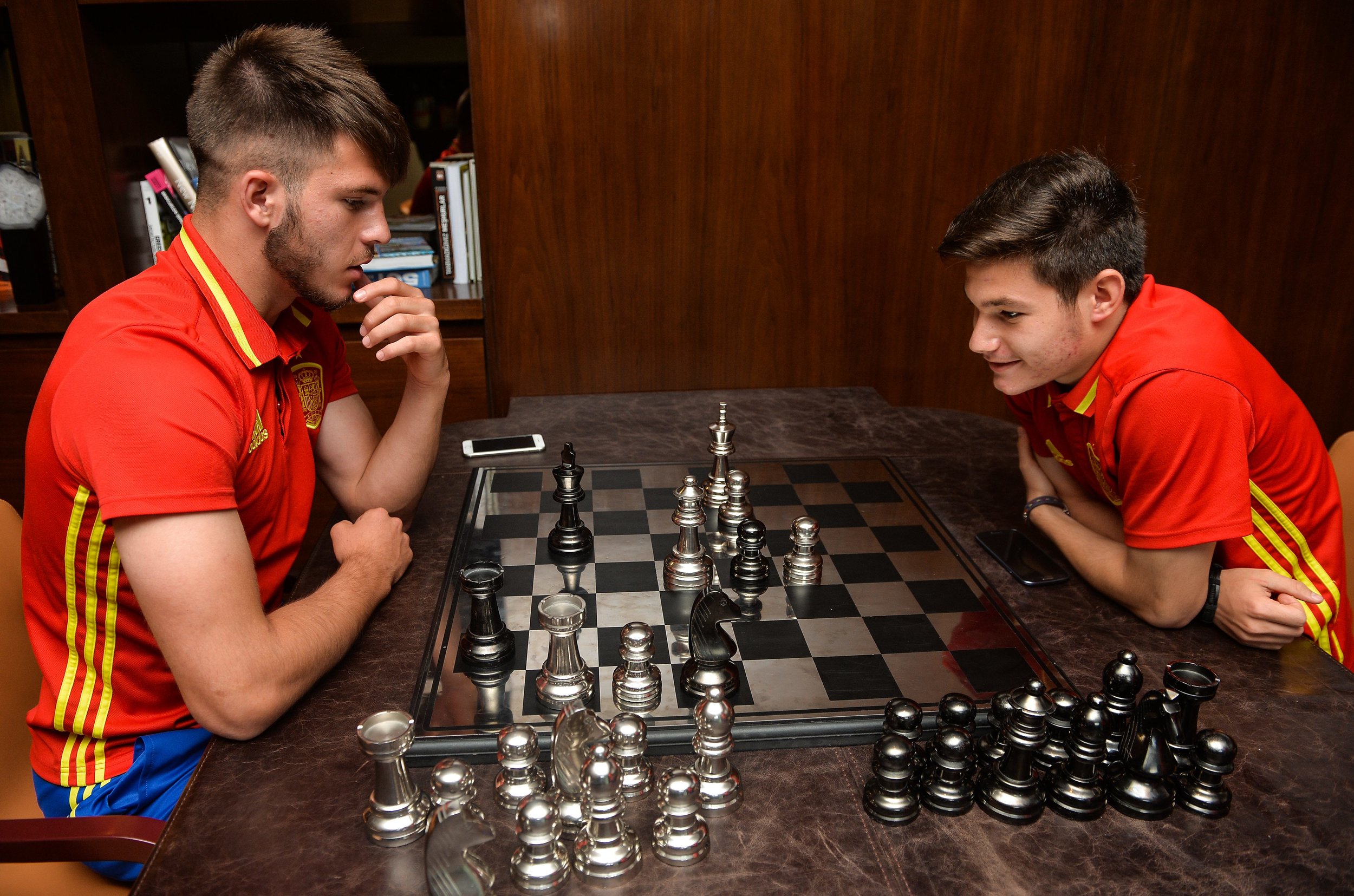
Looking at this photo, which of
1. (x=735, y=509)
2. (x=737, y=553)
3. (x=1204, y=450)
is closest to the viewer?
(x=1204, y=450)

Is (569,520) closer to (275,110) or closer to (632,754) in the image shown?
(632,754)

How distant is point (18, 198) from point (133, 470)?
2.37 m

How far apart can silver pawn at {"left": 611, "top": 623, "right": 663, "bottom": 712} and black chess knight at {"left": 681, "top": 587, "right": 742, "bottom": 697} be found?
0.17ft

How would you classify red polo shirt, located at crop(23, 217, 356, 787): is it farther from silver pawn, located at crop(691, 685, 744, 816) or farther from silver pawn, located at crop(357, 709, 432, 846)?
silver pawn, located at crop(691, 685, 744, 816)

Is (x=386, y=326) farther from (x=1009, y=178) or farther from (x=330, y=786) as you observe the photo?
(x=1009, y=178)

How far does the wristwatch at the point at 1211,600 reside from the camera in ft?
4.58

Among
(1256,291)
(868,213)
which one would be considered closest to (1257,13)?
(1256,291)

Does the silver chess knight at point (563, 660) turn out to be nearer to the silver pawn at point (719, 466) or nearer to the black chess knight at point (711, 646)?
the black chess knight at point (711, 646)

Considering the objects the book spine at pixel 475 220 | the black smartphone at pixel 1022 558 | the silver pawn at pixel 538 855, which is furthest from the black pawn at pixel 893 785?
the book spine at pixel 475 220

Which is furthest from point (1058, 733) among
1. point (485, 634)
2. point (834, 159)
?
point (834, 159)

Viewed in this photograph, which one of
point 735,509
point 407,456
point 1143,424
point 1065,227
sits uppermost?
point 1065,227

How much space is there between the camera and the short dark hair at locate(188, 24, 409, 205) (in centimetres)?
145

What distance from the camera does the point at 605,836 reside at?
95 cm

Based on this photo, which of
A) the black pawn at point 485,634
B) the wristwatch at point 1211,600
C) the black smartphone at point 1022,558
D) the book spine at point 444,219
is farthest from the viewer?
the book spine at point 444,219
